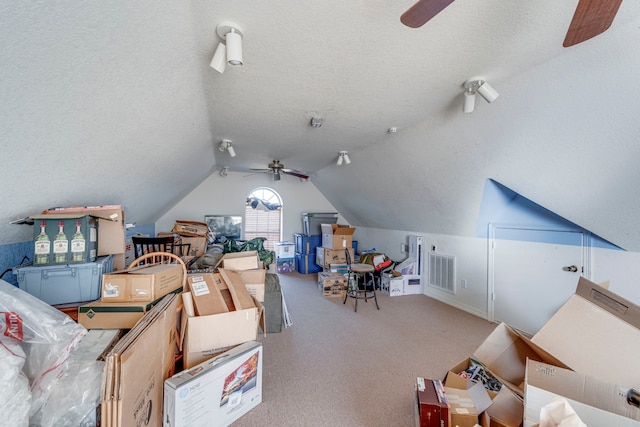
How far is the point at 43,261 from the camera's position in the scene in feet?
5.61

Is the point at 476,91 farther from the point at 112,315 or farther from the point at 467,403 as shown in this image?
the point at 112,315

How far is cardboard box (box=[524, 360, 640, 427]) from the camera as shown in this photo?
1.16 m

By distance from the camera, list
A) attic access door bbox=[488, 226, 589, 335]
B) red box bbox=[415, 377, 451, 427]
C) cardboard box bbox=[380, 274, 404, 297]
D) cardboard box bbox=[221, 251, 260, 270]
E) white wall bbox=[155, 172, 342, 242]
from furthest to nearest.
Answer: white wall bbox=[155, 172, 342, 242]
cardboard box bbox=[380, 274, 404, 297]
attic access door bbox=[488, 226, 589, 335]
cardboard box bbox=[221, 251, 260, 270]
red box bbox=[415, 377, 451, 427]

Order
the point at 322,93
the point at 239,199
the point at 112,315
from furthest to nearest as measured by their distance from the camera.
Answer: the point at 239,199
the point at 322,93
the point at 112,315

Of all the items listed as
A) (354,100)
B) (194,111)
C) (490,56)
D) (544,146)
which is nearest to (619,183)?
(544,146)

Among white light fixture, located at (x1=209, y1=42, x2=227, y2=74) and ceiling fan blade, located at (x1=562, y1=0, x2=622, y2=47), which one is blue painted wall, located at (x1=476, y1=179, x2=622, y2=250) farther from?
white light fixture, located at (x1=209, y1=42, x2=227, y2=74)

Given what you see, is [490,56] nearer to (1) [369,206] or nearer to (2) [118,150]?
(2) [118,150]

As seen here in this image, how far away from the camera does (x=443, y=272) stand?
4.41 metres

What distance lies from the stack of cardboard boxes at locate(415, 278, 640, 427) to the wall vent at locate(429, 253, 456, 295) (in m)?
2.46

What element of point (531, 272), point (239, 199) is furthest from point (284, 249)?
point (531, 272)

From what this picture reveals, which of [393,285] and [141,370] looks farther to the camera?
[393,285]

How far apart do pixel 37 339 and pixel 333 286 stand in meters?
3.82

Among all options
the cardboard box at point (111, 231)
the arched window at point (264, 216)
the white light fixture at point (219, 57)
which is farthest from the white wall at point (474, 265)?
the cardboard box at point (111, 231)

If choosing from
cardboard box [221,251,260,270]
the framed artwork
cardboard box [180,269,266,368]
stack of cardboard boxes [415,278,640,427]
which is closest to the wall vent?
stack of cardboard boxes [415,278,640,427]
